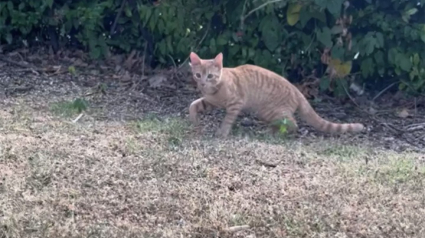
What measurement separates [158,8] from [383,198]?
10.9 feet

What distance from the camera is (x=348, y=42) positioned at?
6680 mm

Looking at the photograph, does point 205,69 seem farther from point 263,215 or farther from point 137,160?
point 263,215

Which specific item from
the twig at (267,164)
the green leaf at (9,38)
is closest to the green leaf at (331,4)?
the twig at (267,164)

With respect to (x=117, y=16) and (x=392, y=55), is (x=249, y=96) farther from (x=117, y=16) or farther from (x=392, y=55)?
(x=117, y=16)

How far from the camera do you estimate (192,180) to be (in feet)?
14.5

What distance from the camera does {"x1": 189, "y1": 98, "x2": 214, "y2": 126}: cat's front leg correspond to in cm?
602

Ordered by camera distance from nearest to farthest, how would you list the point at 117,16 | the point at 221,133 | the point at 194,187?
the point at 194,187 → the point at 221,133 → the point at 117,16

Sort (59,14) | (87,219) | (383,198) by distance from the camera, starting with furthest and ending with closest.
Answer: (59,14) → (383,198) → (87,219)

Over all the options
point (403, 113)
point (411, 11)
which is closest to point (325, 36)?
point (411, 11)

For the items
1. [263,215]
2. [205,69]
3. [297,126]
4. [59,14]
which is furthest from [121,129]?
[59,14]

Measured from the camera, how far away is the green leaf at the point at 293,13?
6.60m

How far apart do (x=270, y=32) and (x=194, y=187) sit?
2720mm

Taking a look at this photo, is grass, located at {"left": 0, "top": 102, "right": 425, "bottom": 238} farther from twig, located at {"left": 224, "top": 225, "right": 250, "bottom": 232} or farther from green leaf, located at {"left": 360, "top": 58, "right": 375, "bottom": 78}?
green leaf, located at {"left": 360, "top": 58, "right": 375, "bottom": 78}

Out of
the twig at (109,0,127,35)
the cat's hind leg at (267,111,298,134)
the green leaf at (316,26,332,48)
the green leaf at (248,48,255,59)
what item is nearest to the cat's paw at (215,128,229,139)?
the cat's hind leg at (267,111,298,134)
